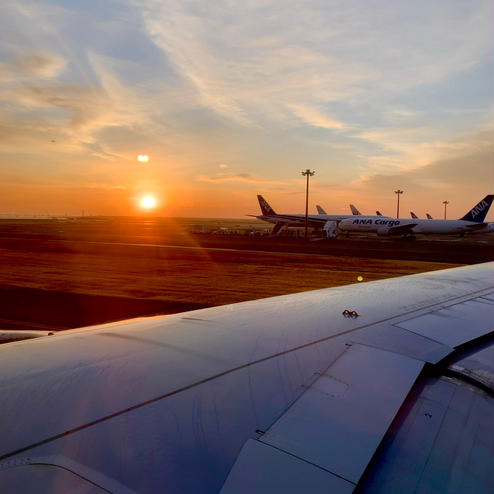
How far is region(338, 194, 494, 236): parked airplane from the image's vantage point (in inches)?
2051

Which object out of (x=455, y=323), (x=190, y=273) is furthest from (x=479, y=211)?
(x=455, y=323)

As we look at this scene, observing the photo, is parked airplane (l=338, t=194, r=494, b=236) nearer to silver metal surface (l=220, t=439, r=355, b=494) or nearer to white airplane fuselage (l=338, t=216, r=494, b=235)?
white airplane fuselage (l=338, t=216, r=494, b=235)

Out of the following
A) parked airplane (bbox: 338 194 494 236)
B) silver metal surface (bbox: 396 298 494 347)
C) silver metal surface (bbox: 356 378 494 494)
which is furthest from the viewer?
parked airplane (bbox: 338 194 494 236)

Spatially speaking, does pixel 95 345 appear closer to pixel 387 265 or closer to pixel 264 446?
pixel 264 446

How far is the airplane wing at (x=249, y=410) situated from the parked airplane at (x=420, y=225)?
51.9 metres

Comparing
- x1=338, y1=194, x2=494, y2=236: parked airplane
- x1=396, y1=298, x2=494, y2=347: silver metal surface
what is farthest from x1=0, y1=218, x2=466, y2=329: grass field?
x1=338, y1=194, x2=494, y2=236: parked airplane

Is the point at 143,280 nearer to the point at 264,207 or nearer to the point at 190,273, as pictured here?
the point at 190,273

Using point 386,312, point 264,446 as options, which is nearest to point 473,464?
point 264,446

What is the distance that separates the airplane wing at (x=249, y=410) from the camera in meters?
1.42

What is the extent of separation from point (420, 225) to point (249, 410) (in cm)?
5673

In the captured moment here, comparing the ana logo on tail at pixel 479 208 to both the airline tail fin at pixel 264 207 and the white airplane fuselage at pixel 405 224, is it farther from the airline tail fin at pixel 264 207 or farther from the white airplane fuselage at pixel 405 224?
the airline tail fin at pixel 264 207

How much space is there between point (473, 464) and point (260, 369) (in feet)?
3.64

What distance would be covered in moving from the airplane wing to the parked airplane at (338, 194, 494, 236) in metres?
51.9

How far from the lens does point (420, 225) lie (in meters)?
53.2
